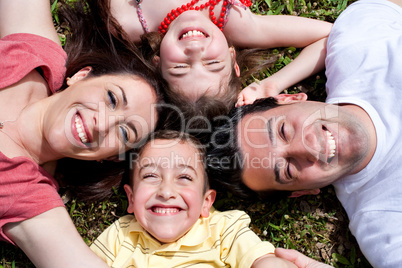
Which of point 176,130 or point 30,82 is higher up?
point 30,82

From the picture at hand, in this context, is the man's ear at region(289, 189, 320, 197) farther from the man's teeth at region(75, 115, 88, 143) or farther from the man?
the man's teeth at region(75, 115, 88, 143)

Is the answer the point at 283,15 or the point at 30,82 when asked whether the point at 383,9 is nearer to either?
the point at 283,15

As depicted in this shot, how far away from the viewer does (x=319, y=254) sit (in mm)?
3609

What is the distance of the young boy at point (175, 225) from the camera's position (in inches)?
123

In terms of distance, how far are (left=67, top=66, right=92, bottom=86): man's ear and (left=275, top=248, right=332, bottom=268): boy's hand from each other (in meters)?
2.10

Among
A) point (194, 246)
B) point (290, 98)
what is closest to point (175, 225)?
point (194, 246)

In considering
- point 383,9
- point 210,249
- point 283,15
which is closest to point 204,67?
point 283,15

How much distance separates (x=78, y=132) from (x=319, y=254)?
2.28 m

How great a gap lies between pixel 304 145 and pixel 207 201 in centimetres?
95

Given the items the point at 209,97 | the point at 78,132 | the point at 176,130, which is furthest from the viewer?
the point at 176,130

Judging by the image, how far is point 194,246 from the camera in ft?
10.7

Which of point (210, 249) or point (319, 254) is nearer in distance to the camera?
point (210, 249)

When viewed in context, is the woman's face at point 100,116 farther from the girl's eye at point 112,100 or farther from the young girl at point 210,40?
the young girl at point 210,40

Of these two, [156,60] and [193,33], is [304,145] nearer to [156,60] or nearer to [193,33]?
[193,33]
